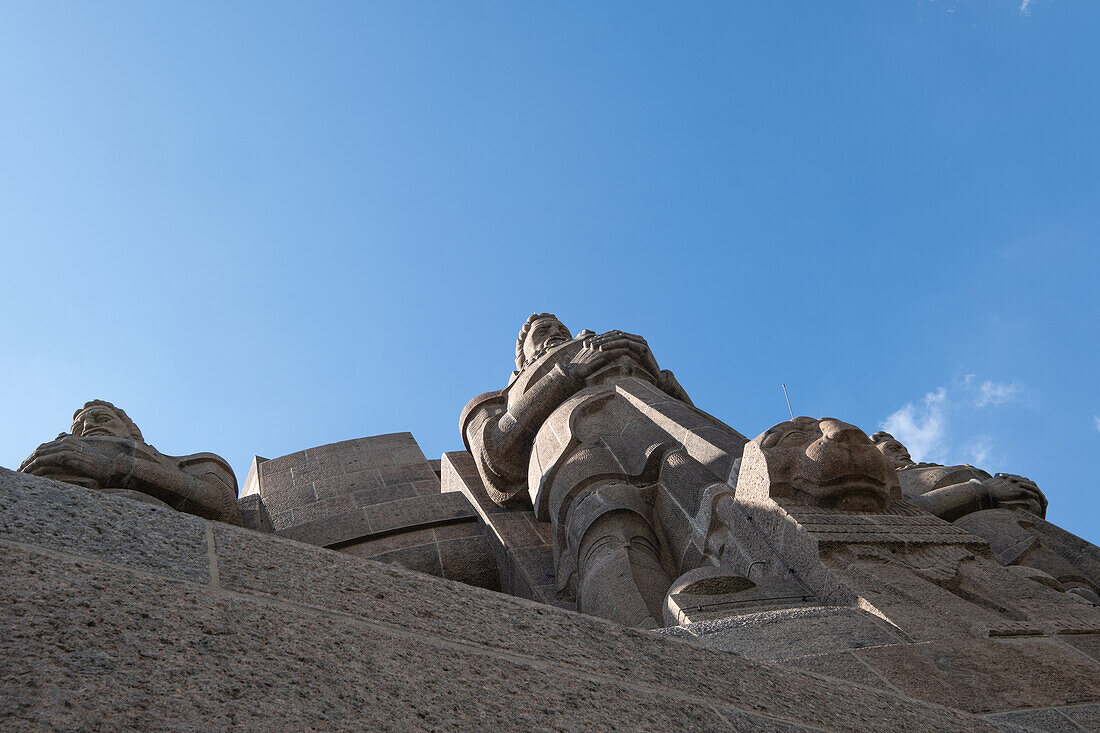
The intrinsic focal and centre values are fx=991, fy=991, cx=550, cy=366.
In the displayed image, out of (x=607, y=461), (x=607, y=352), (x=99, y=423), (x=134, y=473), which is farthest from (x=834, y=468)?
(x=99, y=423)

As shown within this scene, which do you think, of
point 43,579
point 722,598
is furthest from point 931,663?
point 43,579

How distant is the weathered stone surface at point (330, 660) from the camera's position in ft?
4.73

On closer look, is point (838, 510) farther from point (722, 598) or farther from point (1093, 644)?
point (1093, 644)

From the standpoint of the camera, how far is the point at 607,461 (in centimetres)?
703

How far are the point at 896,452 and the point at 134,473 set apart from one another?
668 centimetres

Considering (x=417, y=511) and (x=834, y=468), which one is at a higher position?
(x=417, y=511)

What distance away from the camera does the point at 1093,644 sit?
3443 mm

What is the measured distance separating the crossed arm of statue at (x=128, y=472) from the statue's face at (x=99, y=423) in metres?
0.84

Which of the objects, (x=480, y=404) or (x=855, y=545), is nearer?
(x=855, y=545)

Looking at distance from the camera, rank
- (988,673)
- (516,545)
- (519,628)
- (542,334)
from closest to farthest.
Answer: (519,628)
(988,673)
(516,545)
(542,334)

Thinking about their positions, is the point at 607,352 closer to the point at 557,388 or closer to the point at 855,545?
the point at 557,388

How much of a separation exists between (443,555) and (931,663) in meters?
5.76

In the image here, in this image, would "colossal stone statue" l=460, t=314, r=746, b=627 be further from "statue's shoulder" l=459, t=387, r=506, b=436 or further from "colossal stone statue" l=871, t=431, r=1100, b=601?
"colossal stone statue" l=871, t=431, r=1100, b=601

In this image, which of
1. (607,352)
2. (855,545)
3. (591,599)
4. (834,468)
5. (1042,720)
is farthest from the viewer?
(607,352)
